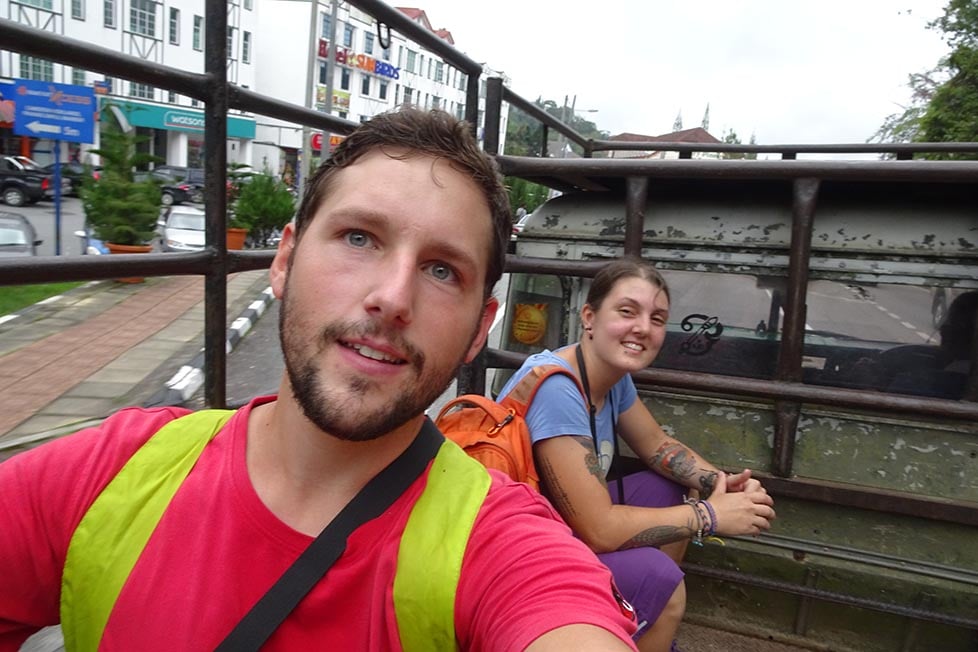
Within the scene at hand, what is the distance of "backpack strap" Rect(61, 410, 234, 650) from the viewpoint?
110cm

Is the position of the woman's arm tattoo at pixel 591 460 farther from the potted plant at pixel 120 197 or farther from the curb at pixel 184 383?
the potted plant at pixel 120 197

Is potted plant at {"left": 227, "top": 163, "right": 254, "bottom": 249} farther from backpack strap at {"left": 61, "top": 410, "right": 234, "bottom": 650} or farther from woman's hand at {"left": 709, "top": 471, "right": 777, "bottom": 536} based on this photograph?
woman's hand at {"left": 709, "top": 471, "right": 777, "bottom": 536}

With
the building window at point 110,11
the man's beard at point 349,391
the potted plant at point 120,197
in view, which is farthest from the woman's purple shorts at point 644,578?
the building window at point 110,11

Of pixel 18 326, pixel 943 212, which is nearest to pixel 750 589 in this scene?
pixel 943 212

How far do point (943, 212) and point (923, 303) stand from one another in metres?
0.34

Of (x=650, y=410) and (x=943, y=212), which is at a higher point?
(x=943, y=212)

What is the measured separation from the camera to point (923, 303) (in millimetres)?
2615

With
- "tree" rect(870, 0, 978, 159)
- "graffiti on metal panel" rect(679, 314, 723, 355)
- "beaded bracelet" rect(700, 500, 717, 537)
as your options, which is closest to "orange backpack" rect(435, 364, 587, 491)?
"beaded bracelet" rect(700, 500, 717, 537)

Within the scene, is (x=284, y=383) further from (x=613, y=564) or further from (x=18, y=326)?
(x=18, y=326)

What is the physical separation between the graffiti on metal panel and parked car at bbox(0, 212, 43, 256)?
405 centimetres

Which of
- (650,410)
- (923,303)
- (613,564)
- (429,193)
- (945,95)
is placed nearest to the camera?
(429,193)

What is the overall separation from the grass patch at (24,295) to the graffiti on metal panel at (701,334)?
2431mm

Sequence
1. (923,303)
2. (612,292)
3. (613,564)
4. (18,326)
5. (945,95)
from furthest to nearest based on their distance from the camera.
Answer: (945,95), (18,326), (923,303), (612,292), (613,564)

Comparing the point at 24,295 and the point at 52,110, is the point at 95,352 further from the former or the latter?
the point at 52,110
